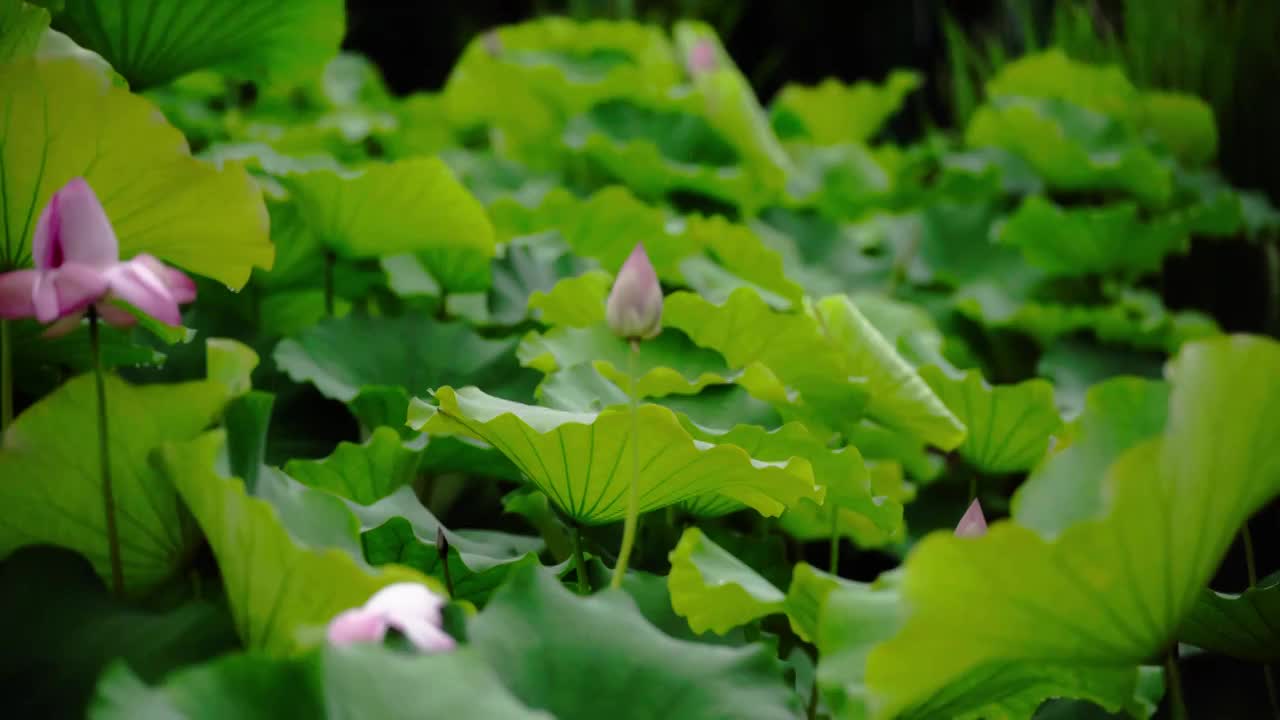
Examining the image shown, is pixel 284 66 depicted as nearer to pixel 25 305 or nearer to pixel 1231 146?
pixel 25 305

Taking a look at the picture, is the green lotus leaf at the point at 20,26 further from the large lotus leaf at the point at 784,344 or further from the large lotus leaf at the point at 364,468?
the large lotus leaf at the point at 784,344

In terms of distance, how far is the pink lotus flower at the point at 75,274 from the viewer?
580 mm

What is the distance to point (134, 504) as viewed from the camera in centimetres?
67

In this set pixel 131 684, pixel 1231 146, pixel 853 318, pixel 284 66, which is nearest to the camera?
pixel 131 684

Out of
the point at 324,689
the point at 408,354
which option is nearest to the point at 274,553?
the point at 324,689

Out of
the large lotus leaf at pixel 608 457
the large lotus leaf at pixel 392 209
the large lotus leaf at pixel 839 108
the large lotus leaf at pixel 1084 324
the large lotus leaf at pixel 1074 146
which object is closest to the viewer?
the large lotus leaf at pixel 608 457

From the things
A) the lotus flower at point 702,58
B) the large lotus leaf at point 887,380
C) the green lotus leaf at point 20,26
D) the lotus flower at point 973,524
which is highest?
the green lotus leaf at point 20,26

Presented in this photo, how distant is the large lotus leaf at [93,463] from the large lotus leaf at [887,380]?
0.56m

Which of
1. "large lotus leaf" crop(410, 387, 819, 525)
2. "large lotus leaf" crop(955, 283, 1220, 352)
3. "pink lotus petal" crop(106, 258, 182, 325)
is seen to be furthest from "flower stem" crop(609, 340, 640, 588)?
"large lotus leaf" crop(955, 283, 1220, 352)

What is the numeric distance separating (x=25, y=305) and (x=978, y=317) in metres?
1.38

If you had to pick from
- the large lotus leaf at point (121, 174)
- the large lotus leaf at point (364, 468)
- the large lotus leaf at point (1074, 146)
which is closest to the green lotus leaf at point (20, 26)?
the large lotus leaf at point (121, 174)

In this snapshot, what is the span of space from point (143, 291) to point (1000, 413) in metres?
0.79

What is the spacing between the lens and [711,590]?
→ 682mm

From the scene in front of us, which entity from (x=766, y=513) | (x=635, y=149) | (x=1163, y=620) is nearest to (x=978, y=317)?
(x=635, y=149)
